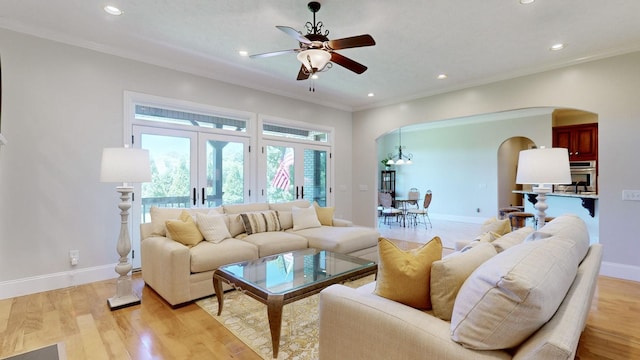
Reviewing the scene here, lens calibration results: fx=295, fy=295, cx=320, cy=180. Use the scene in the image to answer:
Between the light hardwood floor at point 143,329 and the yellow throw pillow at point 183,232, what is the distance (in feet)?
2.08

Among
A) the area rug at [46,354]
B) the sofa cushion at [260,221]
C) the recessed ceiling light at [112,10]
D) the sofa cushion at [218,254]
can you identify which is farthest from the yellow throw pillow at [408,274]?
the recessed ceiling light at [112,10]

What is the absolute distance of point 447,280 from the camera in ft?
4.55

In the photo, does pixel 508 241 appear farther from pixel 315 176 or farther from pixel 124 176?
pixel 315 176

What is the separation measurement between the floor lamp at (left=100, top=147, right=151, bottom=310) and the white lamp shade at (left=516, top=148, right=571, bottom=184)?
3812 millimetres

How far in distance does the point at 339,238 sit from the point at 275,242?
0.82 meters

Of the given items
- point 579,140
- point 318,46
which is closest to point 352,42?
point 318,46

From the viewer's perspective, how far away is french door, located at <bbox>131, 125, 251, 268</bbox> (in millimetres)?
4121

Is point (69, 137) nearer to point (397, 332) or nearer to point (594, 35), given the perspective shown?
point (397, 332)

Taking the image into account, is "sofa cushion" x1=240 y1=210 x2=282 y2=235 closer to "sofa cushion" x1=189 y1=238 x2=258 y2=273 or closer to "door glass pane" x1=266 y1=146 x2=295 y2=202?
"sofa cushion" x1=189 y1=238 x2=258 y2=273

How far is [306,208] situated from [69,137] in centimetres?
313

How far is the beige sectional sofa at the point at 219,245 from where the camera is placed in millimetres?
2875

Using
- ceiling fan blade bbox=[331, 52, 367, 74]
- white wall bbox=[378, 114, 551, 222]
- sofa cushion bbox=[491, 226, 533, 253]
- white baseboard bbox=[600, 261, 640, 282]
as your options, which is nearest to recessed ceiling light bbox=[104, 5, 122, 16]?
ceiling fan blade bbox=[331, 52, 367, 74]

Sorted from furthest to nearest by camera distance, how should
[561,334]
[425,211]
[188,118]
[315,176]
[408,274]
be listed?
[425,211]
[315,176]
[188,118]
[408,274]
[561,334]

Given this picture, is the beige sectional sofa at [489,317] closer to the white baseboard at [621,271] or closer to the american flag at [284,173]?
→ the white baseboard at [621,271]
